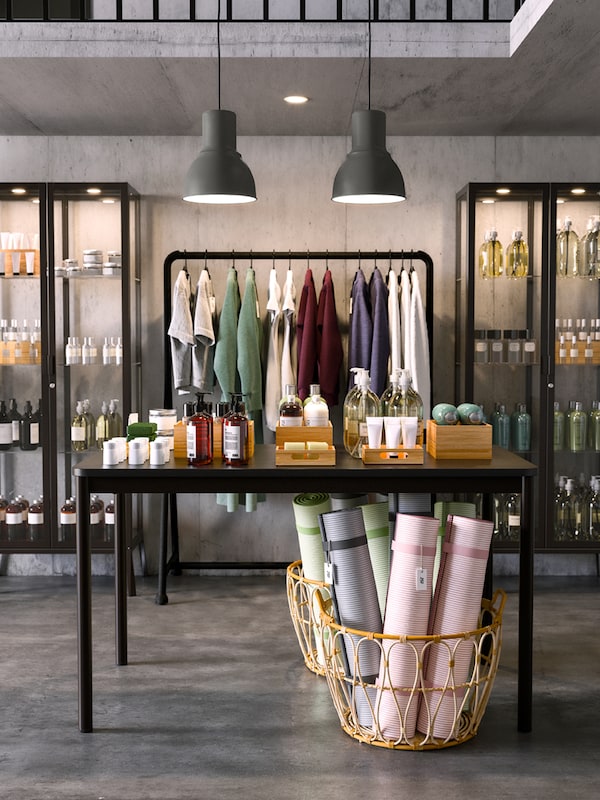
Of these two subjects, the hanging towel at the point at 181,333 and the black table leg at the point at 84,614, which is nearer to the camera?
the black table leg at the point at 84,614

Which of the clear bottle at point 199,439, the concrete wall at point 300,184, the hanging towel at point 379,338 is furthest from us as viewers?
the concrete wall at point 300,184

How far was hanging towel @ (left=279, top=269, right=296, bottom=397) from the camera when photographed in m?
5.29

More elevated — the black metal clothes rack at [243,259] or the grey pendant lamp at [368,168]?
the grey pendant lamp at [368,168]

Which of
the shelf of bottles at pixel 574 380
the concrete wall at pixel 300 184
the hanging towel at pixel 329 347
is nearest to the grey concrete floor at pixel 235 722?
the shelf of bottles at pixel 574 380

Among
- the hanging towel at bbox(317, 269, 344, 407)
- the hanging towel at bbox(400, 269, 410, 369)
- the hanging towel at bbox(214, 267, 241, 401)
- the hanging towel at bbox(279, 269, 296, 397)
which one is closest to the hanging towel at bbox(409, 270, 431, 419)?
the hanging towel at bbox(400, 269, 410, 369)

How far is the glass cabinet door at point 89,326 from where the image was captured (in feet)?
17.4

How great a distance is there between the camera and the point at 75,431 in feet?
17.8

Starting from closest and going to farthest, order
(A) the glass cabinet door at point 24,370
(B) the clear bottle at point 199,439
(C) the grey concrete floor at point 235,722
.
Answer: (C) the grey concrete floor at point 235,722 < (B) the clear bottle at point 199,439 < (A) the glass cabinet door at point 24,370

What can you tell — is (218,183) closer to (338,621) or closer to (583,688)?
(338,621)

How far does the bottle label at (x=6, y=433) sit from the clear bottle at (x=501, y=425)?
2874 millimetres

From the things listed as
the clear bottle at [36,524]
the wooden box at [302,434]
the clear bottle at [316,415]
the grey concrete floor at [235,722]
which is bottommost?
the grey concrete floor at [235,722]

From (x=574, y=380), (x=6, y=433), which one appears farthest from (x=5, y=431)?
(x=574, y=380)

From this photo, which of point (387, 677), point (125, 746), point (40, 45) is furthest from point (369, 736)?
point (40, 45)

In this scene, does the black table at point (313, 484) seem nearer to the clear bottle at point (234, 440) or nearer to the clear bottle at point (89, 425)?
the clear bottle at point (234, 440)
